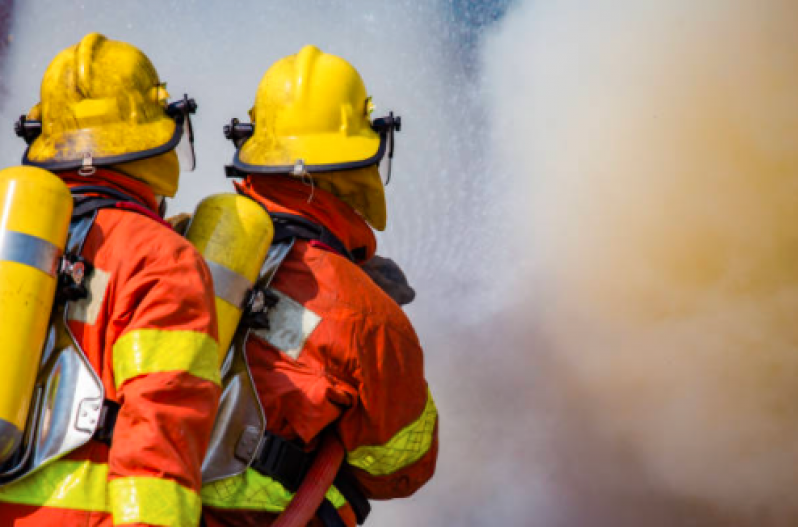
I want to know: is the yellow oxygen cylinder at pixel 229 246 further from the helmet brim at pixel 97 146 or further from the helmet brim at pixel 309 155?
the helmet brim at pixel 309 155

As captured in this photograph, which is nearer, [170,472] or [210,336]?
[170,472]

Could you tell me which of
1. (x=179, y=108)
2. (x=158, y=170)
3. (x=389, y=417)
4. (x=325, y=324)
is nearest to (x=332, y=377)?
(x=325, y=324)

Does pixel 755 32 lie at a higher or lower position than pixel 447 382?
higher

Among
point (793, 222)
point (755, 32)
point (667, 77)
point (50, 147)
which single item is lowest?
point (50, 147)

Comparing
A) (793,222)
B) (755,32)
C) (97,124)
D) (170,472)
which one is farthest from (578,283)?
(170,472)

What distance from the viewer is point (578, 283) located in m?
7.85

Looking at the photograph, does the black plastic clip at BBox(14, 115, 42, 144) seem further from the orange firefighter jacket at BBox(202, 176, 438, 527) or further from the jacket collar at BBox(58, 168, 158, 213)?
the orange firefighter jacket at BBox(202, 176, 438, 527)

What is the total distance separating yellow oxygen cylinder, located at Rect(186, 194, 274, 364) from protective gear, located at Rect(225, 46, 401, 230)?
574 millimetres

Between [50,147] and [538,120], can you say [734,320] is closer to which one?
[538,120]

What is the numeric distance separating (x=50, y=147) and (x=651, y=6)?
571 cm

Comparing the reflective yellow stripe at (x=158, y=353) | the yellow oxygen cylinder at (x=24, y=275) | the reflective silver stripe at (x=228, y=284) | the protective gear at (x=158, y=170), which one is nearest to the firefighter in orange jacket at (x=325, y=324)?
the reflective silver stripe at (x=228, y=284)

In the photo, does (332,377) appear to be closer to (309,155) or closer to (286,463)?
(286,463)

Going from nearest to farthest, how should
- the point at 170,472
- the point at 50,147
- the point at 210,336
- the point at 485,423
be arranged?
the point at 170,472
the point at 210,336
the point at 50,147
the point at 485,423

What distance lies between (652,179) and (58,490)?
6044 millimetres
